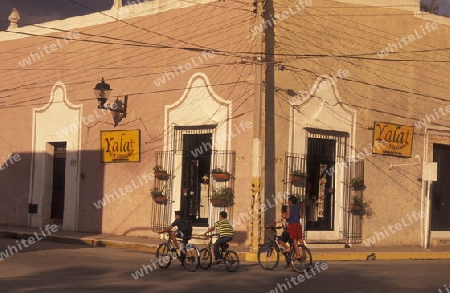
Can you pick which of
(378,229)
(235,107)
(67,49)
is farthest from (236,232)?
(67,49)

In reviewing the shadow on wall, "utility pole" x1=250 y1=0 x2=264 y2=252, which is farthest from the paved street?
the shadow on wall

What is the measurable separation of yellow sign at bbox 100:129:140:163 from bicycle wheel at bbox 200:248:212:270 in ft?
28.6

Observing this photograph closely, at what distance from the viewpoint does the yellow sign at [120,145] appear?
84.1ft

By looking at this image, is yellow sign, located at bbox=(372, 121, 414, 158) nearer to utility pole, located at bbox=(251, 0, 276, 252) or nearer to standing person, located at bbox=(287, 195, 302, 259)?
utility pole, located at bbox=(251, 0, 276, 252)

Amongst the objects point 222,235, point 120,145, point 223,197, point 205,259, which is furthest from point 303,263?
point 120,145

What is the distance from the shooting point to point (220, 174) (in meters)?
22.7

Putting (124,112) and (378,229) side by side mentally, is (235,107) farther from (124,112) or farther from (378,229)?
(378,229)

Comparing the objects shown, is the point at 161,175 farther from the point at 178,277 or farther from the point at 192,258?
the point at 178,277

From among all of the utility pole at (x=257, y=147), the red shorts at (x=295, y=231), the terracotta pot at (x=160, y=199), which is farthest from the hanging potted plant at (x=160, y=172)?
the red shorts at (x=295, y=231)

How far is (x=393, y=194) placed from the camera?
25.6 meters

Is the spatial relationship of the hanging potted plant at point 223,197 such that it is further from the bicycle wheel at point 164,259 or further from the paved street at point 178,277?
the bicycle wheel at point 164,259

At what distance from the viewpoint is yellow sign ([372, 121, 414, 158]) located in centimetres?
2519

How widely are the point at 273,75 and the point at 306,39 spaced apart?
1827mm

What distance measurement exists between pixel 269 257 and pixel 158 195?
7101mm
